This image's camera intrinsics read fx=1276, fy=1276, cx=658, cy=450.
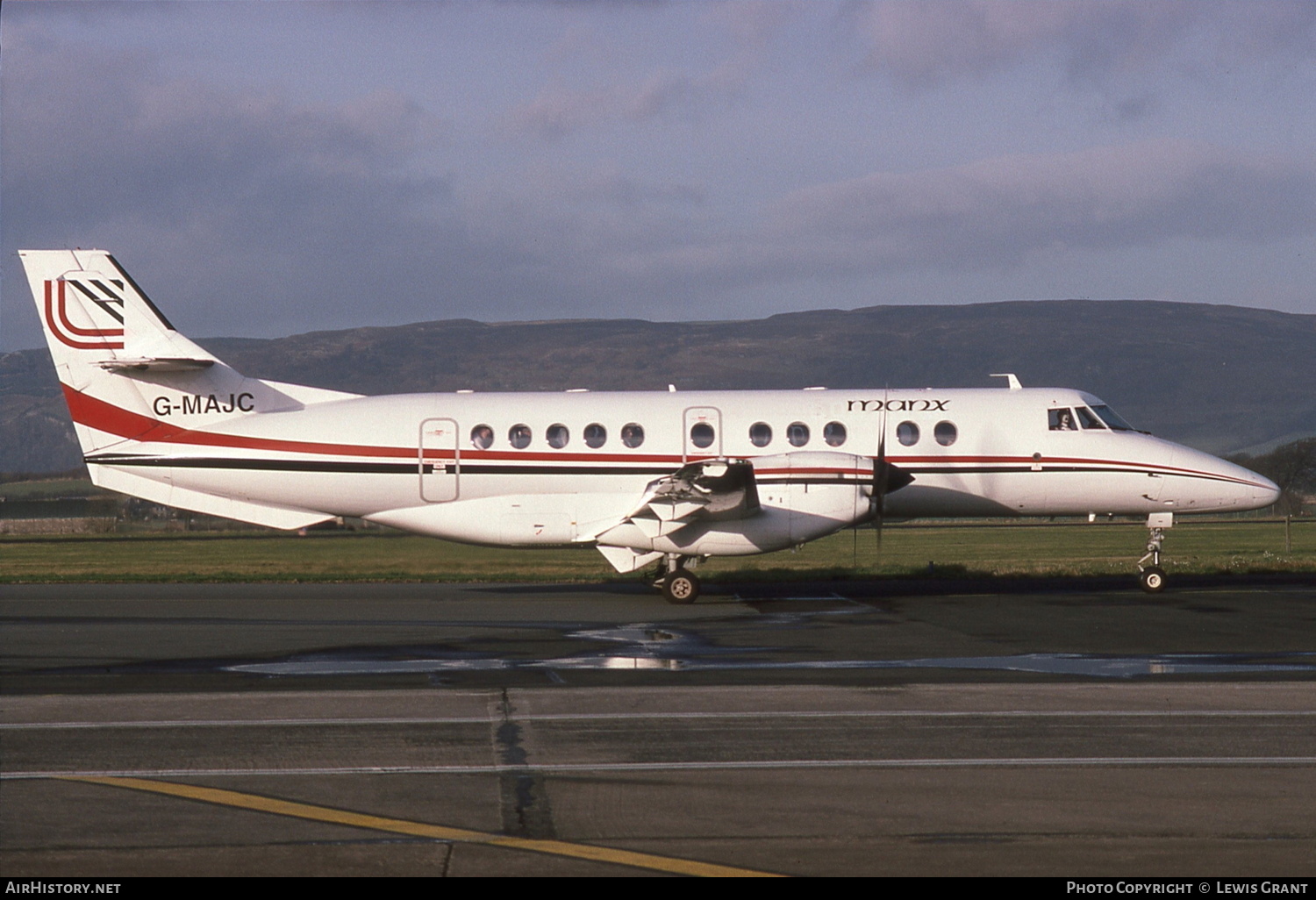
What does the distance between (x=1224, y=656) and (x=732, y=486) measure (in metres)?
8.51

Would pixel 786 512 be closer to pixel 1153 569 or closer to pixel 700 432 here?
pixel 700 432

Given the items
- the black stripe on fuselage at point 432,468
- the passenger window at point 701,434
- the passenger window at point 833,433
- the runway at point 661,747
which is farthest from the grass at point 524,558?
the runway at point 661,747

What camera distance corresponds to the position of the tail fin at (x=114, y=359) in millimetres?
23031

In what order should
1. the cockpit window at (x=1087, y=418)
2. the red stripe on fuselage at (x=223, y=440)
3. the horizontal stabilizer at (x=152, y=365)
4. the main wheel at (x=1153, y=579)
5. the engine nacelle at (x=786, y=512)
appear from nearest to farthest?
the engine nacelle at (x=786, y=512) < the horizontal stabilizer at (x=152, y=365) < the main wheel at (x=1153, y=579) < the red stripe on fuselage at (x=223, y=440) < the cockpit window at (x=1087, y=418)

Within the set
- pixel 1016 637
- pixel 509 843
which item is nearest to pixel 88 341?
pixel 1016 637

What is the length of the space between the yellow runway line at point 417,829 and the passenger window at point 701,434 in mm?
15238

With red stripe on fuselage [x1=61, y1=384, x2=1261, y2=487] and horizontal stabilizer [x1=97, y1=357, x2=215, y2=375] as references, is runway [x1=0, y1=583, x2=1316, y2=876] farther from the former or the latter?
horizontal stabilizer [x1=97, y1=357, x2=215, y2=375]

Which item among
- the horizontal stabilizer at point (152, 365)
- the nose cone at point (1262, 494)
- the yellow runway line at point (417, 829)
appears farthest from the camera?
the nose cone at point (1262, 494)

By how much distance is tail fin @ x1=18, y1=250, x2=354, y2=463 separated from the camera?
75.6 ft

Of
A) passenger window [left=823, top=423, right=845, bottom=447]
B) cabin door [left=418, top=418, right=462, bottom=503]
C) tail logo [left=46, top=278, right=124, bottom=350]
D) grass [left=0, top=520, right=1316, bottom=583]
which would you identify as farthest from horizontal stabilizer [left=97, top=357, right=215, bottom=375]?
passenger window [left=823, top=423, right=845, bottom=447]

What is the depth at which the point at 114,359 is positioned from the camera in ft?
75.6

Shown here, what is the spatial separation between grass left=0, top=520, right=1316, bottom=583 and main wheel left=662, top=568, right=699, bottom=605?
5.31 m

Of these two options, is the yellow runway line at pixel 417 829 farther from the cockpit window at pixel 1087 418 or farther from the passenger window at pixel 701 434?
the cockpit window at pixel 1087 418

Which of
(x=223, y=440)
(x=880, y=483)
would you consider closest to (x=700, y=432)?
(x=880, y=483)
